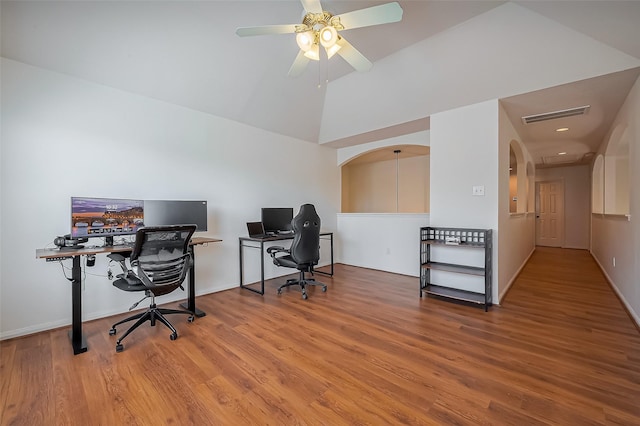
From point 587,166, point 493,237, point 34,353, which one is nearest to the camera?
point 34,353

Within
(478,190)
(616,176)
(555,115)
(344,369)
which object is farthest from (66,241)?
(616,176)

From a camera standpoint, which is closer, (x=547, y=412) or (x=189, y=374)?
(x=547, y=412)

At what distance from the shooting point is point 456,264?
353 centimetres

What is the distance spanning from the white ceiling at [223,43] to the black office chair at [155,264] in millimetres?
1822

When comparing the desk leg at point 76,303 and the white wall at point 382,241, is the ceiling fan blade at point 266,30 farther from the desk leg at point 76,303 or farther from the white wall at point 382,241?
the white wall at point 382,241

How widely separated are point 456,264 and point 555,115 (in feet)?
7.93

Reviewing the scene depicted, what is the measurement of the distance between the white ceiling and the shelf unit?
5.49ft

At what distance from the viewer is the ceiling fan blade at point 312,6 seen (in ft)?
6.41

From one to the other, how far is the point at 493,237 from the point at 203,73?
158 inches

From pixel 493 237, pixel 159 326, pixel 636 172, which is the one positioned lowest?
pixel 159 326

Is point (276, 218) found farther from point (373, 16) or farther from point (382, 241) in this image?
point (373, 16)

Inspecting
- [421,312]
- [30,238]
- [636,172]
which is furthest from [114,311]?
[636,172]

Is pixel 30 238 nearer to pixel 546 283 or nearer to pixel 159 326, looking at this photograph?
pixel 159 326

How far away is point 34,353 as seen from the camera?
2.20m
